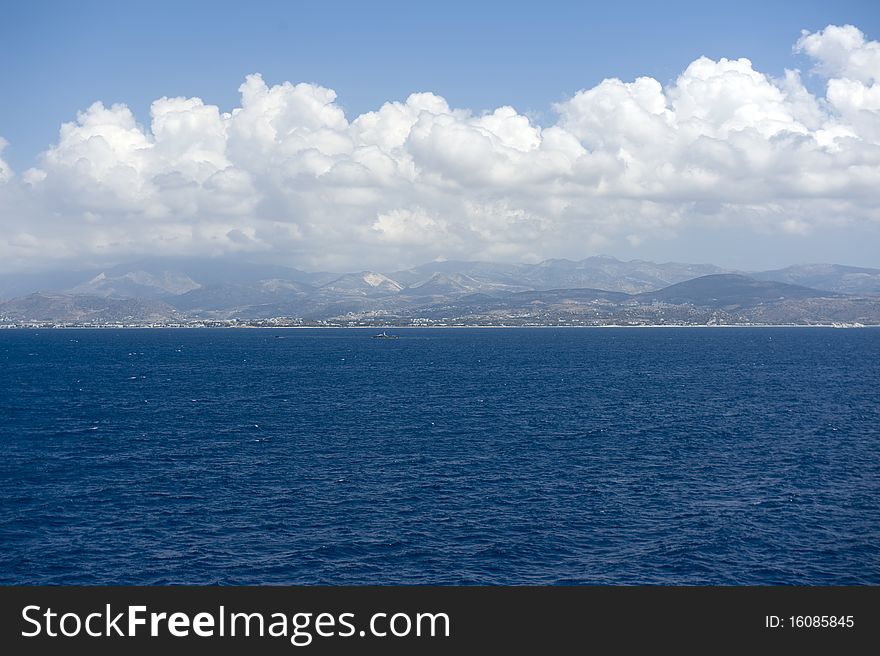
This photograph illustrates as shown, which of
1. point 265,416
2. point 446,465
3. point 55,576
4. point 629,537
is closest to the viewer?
point 55,576

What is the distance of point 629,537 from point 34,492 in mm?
70158

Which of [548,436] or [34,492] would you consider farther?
[548,436]

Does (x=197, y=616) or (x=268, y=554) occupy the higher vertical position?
(x=197, y=616)

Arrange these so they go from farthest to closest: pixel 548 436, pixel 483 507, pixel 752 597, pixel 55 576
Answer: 1. pixel 548 436
2. pixel 483 507
3. pixel 55 576
4. pixel 752 597

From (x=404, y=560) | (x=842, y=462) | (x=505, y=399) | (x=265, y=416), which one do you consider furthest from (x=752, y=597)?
Answer: (x=505, y=399)

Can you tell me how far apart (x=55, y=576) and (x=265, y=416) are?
279 feet

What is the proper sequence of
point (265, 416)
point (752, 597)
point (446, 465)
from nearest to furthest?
1. point (752, 597)
2. point (446, 465)
3. point (265, 416)

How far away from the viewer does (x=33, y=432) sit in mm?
129750

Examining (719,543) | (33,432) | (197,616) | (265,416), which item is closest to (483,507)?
(719,543)

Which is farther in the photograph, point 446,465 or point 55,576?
point 446,465

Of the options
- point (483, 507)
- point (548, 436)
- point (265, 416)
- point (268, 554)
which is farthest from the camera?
point (265, 416)

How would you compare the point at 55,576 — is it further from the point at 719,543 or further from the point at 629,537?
the point at 719,543

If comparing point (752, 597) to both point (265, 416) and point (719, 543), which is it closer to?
point (719, 543)

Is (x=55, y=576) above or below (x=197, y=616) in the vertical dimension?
below
